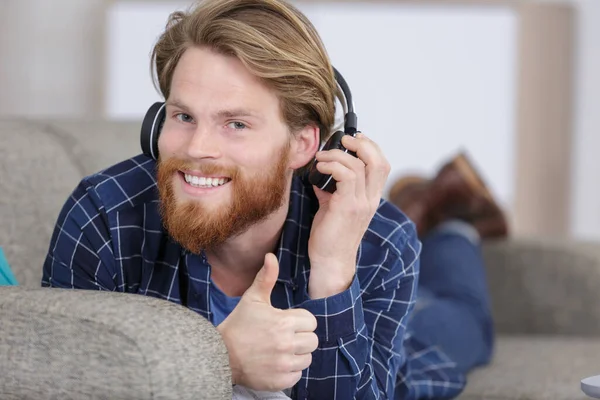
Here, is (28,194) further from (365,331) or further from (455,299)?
(455,299)

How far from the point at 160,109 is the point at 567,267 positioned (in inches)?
51.5

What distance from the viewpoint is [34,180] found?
1.73 m

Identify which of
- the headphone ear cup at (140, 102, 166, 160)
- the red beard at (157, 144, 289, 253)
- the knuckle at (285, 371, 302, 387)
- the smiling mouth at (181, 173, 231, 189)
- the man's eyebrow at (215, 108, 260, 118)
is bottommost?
the knuckle at (285, 371, 302, 387)

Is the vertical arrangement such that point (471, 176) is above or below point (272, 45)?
below

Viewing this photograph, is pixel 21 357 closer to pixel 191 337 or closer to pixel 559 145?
pixel 191 337

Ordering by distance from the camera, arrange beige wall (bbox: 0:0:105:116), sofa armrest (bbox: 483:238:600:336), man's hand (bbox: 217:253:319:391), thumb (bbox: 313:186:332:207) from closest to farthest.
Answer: man's hand (bbox: 217:253:319:391) < thumb (bbox: 313:186:332:207) < sofa armrest (bbox: 483:238:600:336) < beige wall (bbox: 0:0:105:116)

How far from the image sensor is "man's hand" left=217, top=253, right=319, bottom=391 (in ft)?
4.05

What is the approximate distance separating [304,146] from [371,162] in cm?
19

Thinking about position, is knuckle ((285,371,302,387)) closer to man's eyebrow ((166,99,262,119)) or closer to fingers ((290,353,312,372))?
fingers ((290,353,312,372))

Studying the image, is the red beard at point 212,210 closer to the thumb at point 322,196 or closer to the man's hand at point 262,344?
the thumb at point 322,196

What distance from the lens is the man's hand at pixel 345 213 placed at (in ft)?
4.61

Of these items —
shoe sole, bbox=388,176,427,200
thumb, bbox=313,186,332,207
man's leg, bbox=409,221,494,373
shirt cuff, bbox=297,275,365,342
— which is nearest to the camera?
shirt cuff, bbox=297,275,365,342

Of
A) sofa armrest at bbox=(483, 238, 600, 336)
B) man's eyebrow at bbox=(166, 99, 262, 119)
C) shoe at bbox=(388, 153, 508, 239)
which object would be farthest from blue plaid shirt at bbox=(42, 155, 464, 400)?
shoe at bbox=(388, 153, 508, 239)

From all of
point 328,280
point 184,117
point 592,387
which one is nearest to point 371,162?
point 328,280
